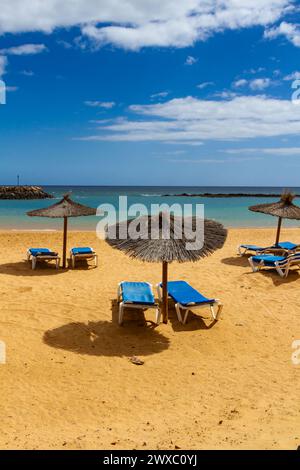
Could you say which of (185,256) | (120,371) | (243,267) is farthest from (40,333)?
(243,267)

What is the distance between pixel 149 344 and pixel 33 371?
5.92 ft

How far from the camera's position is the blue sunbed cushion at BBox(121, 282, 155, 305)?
6.30 metres

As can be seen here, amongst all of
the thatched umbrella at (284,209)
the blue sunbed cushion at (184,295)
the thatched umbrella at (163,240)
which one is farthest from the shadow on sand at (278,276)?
the thatched umbrella at (163,240)

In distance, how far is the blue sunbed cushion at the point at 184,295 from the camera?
260 inches

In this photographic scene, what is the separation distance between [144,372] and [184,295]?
2150mm

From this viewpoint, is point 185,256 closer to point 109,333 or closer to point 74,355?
point 109,333

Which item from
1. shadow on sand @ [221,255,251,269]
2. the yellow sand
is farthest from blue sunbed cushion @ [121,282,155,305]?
shadow on sand @ [221,255,251,269]

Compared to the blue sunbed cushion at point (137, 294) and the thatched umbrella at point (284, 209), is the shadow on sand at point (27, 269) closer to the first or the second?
the blue sunbed cushion at point (137, 294)

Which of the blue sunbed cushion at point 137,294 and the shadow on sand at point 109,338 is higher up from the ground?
the blue sunbed cushion at point 137,294

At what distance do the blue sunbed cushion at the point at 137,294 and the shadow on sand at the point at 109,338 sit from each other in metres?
0.47

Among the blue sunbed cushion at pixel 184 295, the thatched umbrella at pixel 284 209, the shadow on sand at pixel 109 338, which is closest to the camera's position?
the shadow on sand at pixel 109 338
